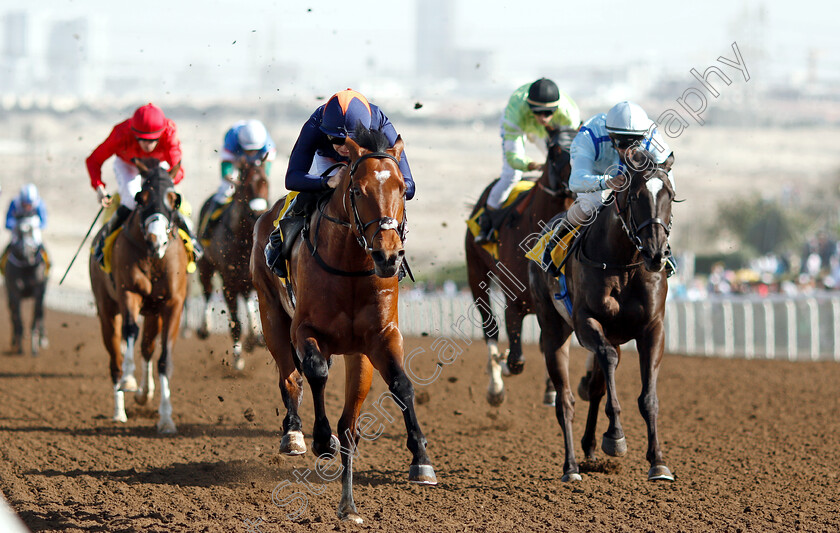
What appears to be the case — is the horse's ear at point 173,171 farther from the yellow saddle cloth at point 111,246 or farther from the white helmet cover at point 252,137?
the white helmet cover at point 252,137

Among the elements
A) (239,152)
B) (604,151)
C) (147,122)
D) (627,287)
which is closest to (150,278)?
(147,122)


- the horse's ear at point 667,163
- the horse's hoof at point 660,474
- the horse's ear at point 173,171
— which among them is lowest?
the horse's hoof at point 660,474

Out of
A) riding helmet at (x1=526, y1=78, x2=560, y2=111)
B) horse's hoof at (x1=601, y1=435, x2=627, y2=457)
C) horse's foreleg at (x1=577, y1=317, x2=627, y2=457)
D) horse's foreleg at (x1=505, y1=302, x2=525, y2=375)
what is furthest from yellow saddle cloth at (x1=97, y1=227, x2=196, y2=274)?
horse's hoof at (x1=601, y1=435, x2=627, y2=457)

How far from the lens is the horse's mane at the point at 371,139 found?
4.90 m

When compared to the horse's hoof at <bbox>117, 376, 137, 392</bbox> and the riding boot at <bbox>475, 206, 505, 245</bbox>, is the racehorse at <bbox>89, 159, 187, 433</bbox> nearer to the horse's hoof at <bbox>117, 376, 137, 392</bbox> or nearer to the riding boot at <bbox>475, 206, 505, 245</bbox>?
the horse's hoof at <bbox>117, 376, 137, 392</bbox>

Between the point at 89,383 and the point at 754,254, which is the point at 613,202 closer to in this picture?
the point at 89,383

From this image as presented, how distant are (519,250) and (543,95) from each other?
1316mm

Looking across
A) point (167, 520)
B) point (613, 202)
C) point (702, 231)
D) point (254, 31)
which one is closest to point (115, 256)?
point (254, 31)

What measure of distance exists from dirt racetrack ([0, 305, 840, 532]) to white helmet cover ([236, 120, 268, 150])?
102 inches

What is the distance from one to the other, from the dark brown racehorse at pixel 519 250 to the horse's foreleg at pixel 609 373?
1.93 metres

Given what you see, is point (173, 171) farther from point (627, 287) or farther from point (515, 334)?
point (627, 287)

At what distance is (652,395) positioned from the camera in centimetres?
590

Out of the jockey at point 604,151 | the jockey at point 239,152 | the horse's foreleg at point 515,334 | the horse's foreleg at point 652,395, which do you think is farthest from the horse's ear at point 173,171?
the horse's foreleg at point 652,395

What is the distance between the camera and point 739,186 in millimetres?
63719
